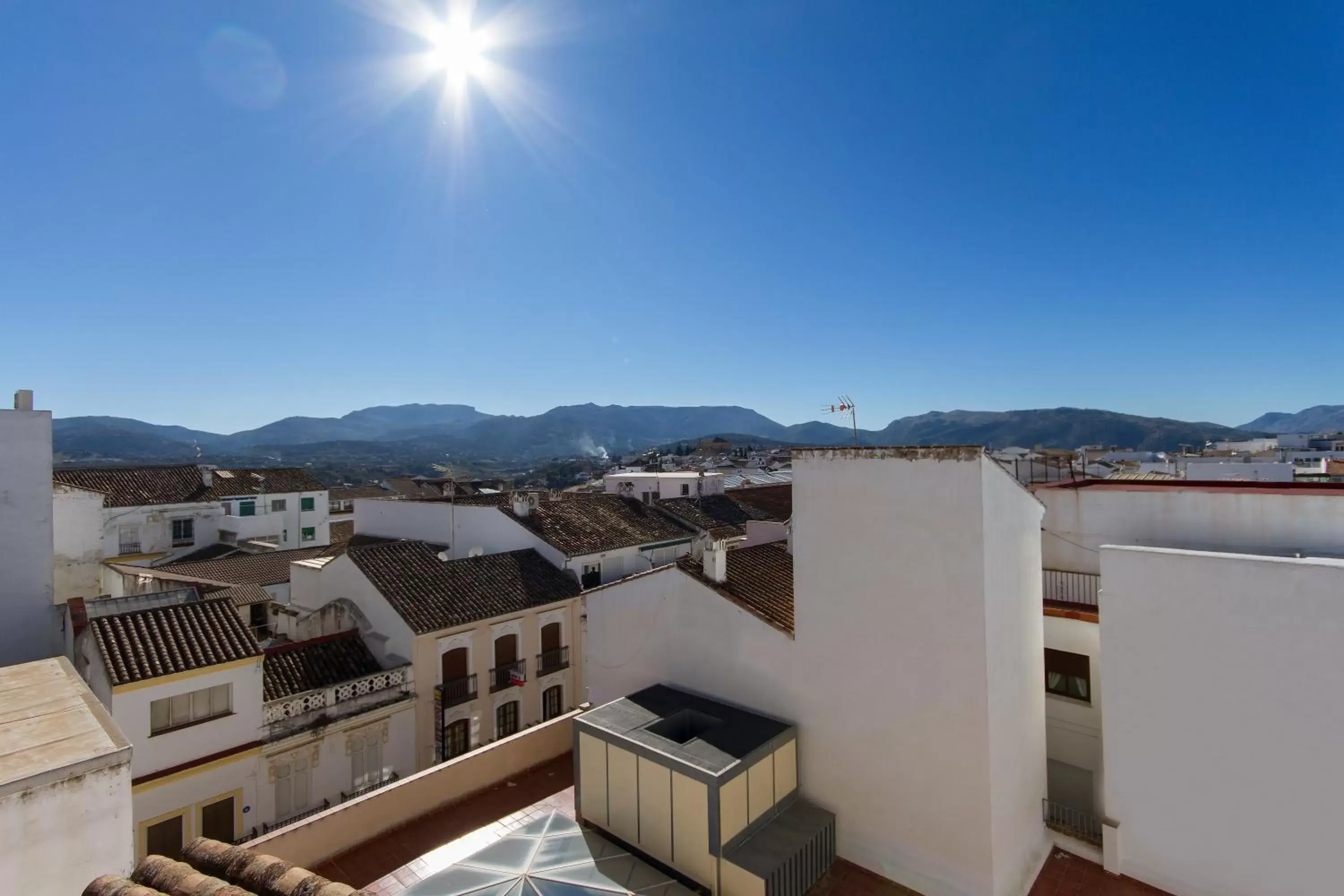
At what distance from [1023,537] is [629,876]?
8198 millimetres

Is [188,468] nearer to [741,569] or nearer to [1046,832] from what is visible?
[741,569]

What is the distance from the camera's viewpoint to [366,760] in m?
17.8

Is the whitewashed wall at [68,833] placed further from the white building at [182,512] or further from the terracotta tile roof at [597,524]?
the white building at [182,512]

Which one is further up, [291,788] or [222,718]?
[222,718]

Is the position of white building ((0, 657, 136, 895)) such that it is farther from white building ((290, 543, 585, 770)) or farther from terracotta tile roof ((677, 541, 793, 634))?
white building ((290, 543, 585, 770))

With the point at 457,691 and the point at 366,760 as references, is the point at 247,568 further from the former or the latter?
the point at 366,760

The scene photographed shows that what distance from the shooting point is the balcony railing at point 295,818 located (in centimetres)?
1588

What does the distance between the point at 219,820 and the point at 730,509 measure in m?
25.9

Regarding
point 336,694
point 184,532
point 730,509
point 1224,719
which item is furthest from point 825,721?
point 184,532

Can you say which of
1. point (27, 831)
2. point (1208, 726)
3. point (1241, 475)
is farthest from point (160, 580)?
point (1241, 475)

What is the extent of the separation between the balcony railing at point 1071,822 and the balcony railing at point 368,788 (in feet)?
50.8

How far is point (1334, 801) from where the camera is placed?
27.7 feet

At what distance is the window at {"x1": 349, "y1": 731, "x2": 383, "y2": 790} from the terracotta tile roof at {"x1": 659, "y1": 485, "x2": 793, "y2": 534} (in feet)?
56.6

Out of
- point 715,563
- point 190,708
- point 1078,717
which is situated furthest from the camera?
point 190,708
